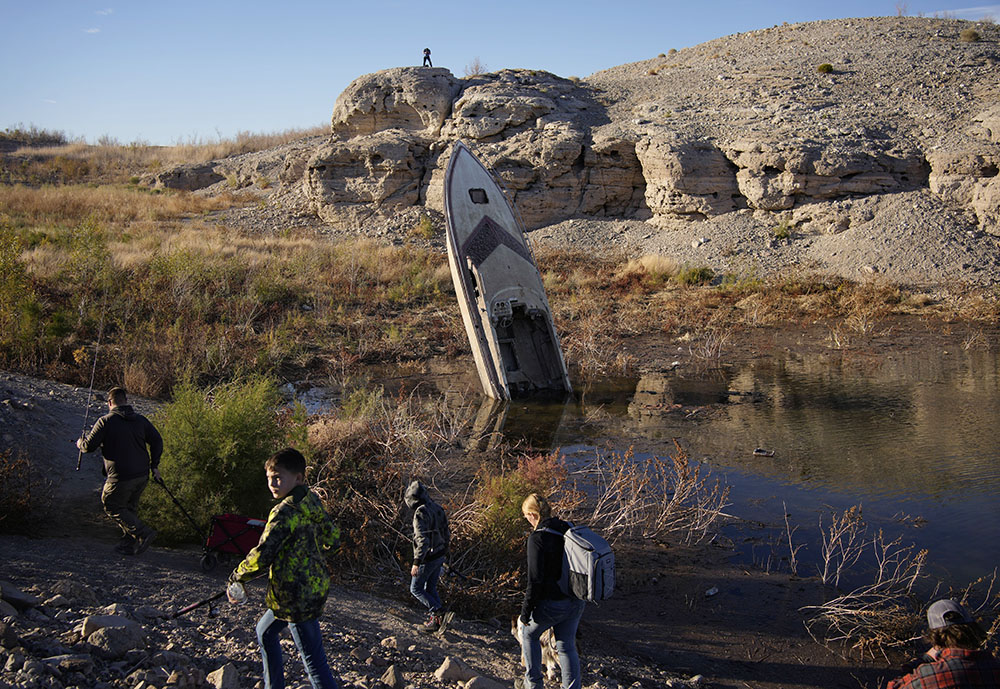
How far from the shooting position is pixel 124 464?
5520 mm

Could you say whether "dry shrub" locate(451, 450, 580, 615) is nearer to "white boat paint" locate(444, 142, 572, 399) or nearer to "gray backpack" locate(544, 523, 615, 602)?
"gray backpack" locate(544, 523, 615, 602)

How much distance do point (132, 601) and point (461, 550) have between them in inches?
96.8

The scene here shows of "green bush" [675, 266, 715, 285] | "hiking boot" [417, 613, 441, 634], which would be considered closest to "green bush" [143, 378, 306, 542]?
"hiking boot" [417, 613, 441, 634]

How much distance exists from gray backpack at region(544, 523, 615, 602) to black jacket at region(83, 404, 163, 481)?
360 cm

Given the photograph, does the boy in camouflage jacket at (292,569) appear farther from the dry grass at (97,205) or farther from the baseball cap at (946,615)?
the dry grass at (97,205)

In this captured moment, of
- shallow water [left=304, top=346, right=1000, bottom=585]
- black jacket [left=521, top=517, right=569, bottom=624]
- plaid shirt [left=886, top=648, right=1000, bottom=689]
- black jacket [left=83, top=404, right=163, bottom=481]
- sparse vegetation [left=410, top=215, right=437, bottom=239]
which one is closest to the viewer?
plaid shirt [left=886, top=648, right=1000, bottom=689]

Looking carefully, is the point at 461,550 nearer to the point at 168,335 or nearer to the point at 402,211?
the point at 168,335

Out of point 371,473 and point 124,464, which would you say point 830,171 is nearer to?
point 371,473

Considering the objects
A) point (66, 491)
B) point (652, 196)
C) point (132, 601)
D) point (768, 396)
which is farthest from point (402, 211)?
point (132, 601)

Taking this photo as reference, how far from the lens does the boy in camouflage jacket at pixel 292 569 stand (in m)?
3.50

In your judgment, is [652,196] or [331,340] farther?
[652,196]

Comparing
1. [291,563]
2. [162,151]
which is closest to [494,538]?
[291,563]

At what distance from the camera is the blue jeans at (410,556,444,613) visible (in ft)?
16.4

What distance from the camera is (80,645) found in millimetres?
3633
